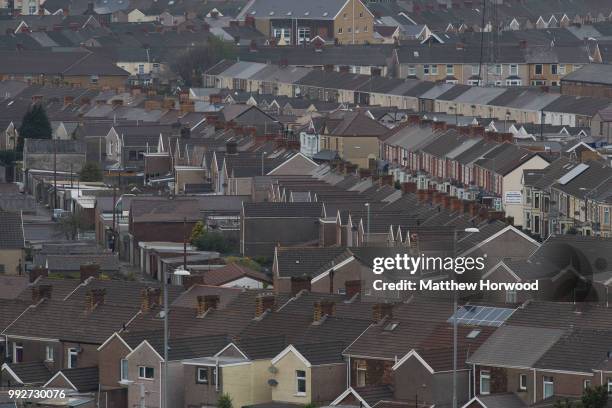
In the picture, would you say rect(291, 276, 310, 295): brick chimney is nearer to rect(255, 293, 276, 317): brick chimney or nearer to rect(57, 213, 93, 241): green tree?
rect(255, 293, 276, 317): brick chimney

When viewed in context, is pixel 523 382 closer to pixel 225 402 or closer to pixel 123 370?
pixel 225 402

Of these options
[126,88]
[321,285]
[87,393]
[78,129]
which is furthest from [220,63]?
[87,393]

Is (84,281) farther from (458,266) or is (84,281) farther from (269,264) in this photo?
(269,264)

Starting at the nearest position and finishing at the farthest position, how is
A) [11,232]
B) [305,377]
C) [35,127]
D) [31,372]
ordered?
[305,377]
[31,372]
[11,232]
[35,127]

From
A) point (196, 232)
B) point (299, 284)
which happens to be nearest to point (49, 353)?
point (299, 284)

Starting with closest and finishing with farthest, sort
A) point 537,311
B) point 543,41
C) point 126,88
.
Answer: point 537,311, point 126,88, point 543,41

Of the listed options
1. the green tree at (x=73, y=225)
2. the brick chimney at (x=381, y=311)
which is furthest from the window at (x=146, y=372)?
the green tree at (x=73, y=225)
